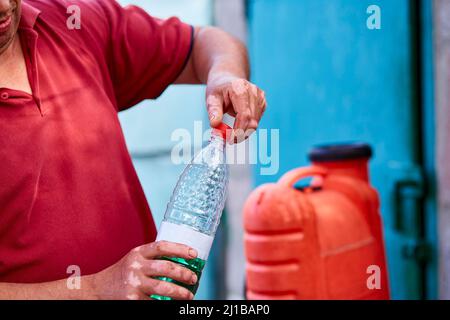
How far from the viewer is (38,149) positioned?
46.8 inches

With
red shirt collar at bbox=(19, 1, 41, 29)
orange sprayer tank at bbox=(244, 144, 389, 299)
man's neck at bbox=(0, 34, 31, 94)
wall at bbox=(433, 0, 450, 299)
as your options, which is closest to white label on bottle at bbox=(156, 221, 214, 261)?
man's neck at bbox=(0, 34, 31, 94)

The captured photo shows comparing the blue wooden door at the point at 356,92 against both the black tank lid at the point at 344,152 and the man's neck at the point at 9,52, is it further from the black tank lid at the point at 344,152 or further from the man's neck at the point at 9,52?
the man's neck at the point at 9,52

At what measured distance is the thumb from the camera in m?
1.11

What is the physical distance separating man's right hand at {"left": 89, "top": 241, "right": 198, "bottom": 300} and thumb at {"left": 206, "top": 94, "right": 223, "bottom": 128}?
219mm

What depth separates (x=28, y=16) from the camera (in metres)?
1.26

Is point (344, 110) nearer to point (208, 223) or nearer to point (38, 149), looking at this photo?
point (208, 223)

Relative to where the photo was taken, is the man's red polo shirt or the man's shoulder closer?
the man's red polo shirt

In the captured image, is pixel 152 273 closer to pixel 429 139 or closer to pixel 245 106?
pixel 245 106

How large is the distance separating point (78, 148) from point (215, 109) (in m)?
0.28

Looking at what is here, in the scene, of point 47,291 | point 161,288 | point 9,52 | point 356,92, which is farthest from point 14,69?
point 356,92

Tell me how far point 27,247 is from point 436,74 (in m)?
1.63

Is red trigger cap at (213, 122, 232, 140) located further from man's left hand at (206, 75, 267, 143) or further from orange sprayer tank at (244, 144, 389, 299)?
orange sprayer tank at (244, 144, 389, 299)

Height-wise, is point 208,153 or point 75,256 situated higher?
point 208,153
